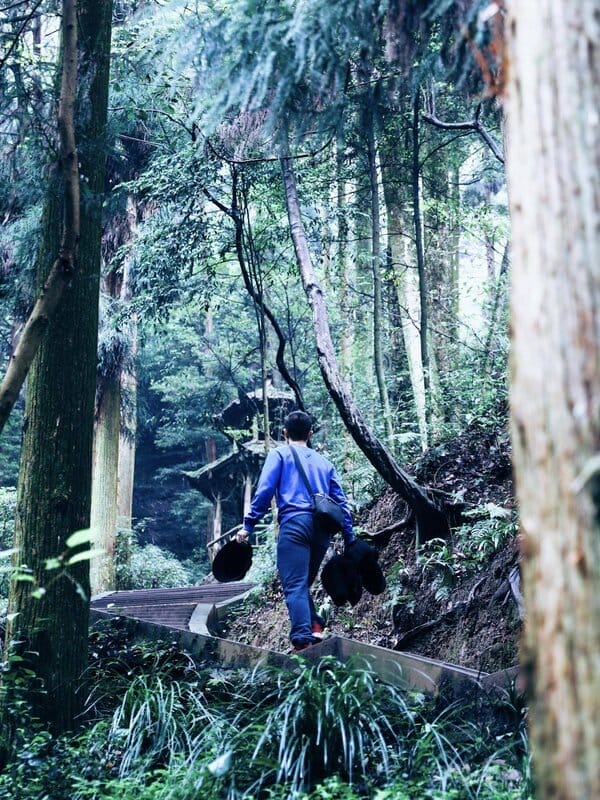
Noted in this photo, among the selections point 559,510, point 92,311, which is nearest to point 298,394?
point 92,311

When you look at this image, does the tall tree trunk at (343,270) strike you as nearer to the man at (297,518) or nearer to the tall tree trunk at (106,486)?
the tall tree trunk at (106,486)

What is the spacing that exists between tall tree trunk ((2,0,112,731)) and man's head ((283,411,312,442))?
5.90 feet

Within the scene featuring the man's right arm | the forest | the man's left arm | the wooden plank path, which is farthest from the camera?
the man's left arm

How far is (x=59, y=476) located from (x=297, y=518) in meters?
2.03

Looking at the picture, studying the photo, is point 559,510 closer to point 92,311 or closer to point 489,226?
point 92,311

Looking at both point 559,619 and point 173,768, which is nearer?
point 559,619

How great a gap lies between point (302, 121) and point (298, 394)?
5581 millimetres

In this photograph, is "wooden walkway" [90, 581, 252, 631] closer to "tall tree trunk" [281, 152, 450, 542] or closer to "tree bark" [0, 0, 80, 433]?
"tall tree trunk" [281, 152, 450, 542]

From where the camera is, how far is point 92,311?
240 inches

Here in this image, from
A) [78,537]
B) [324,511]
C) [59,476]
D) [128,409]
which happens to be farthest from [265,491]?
[128,409]

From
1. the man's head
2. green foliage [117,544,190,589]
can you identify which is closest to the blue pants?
the man's head

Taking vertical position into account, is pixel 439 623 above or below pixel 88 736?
above

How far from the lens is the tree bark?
14.9 feet

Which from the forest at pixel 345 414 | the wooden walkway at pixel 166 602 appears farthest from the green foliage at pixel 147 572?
the forest at pixel 345 414
